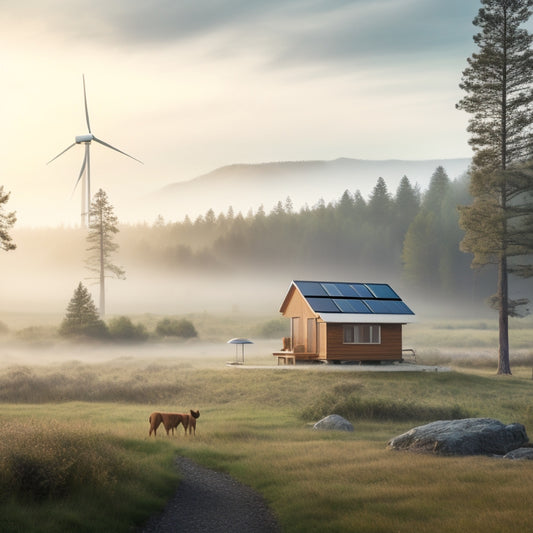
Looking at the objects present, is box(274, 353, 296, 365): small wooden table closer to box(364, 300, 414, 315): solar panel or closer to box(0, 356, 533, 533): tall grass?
box(364, 300, 414, 315): solar panel

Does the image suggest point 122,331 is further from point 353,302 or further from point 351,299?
point 353,302

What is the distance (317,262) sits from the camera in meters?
168

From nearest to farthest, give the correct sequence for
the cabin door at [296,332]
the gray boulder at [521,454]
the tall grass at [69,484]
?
1. the tall grass at [69,484]
2. the gray boulder at [521,454]
3. the cabin door at [296,332]

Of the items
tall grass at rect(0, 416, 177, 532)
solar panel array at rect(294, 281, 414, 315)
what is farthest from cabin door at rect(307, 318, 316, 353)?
tall grass at rect(0, 416, 177, 532)

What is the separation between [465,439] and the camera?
18.5 meters

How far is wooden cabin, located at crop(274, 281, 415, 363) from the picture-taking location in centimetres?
4397

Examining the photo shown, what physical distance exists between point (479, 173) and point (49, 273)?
169131mm

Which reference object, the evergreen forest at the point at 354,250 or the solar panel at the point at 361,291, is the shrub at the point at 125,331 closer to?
the solar panel at the point at 361,291

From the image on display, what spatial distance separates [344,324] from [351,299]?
243cm

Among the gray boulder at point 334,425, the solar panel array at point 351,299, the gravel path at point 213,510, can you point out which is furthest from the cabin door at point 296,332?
the gravel path at point 213,510

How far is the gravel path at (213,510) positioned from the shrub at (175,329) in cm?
6010

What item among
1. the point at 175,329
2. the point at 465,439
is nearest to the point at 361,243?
the point at 175,329

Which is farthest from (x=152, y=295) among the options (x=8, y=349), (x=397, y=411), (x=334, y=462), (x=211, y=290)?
(x=334, y=462)

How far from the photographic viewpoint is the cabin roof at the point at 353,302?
4375cm
